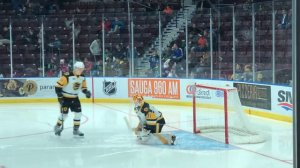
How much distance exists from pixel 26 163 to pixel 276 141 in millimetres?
2657

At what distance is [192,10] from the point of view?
10.1 m

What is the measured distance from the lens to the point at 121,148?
5.12 meters

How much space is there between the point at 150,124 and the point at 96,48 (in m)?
5.52

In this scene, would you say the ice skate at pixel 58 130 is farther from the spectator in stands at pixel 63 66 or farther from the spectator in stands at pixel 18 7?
the spectator in stands at pixel 18 7

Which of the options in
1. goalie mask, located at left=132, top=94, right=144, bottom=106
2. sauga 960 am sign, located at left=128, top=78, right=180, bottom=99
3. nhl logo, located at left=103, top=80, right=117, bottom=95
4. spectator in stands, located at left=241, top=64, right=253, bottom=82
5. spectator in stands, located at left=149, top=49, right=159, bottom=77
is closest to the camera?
goalie mask, located at left=132, top=94, right=144, bottom=106

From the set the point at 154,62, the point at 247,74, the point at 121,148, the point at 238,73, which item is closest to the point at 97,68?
the point at 154,62

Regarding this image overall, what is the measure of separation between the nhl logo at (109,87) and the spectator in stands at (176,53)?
138cm

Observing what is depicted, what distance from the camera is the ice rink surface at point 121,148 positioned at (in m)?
4.31

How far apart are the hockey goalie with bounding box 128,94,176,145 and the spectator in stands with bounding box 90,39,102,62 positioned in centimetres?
→ 529

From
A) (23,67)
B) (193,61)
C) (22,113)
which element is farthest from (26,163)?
(23,67)

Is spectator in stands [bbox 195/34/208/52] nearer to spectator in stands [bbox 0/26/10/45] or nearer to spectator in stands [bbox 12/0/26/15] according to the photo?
spectator in stands [bbox 0/26/10/45]

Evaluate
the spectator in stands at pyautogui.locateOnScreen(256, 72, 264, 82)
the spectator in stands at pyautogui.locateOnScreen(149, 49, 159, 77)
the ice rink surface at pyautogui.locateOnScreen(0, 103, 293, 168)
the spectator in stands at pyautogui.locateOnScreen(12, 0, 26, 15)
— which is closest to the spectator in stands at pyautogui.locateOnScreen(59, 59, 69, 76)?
the spectator in stands at pyautogui.locateOnScreen(149, 49, 159, 77)

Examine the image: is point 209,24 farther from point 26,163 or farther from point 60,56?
point 26,163

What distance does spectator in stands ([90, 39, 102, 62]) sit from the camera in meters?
10.5
